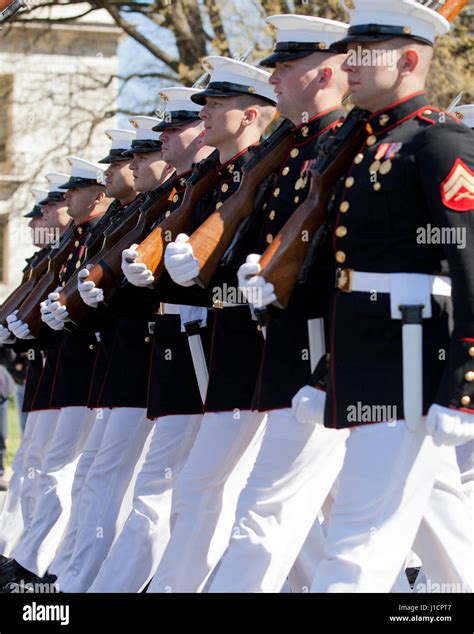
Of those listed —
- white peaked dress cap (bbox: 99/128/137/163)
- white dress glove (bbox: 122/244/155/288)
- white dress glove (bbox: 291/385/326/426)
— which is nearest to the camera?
white dress glove (bbox: 291/385/326/426)

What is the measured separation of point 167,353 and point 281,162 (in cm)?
126

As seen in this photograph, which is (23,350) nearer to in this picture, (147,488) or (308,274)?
(147,488)

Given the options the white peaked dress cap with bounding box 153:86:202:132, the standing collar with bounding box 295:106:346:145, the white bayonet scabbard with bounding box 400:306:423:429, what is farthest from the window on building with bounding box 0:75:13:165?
the white bayonet scabbard with bounding box 400:306:423:429

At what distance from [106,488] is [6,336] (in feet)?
7.68

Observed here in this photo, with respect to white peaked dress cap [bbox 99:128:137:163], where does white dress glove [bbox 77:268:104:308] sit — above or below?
below

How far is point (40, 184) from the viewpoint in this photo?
18766 millimetres

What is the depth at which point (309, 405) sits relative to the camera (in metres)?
4.91

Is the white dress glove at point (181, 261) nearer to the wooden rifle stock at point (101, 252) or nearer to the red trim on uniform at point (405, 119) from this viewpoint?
the red trim on uniform at point (405, 119)

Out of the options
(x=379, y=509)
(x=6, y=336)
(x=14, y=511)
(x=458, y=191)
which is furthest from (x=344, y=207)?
(x=14, y=511)

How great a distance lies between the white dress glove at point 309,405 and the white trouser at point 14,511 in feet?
14.6

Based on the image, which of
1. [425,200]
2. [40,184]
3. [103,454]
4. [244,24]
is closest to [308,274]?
[425,200]

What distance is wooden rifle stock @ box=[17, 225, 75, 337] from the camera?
8508 mm

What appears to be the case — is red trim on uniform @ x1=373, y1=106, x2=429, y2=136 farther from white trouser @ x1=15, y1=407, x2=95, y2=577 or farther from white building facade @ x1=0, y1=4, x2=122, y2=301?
white building facade @ x1=0, y1=4, x2=122, y2=301

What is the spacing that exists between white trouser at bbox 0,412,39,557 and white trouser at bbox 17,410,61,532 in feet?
0.86
